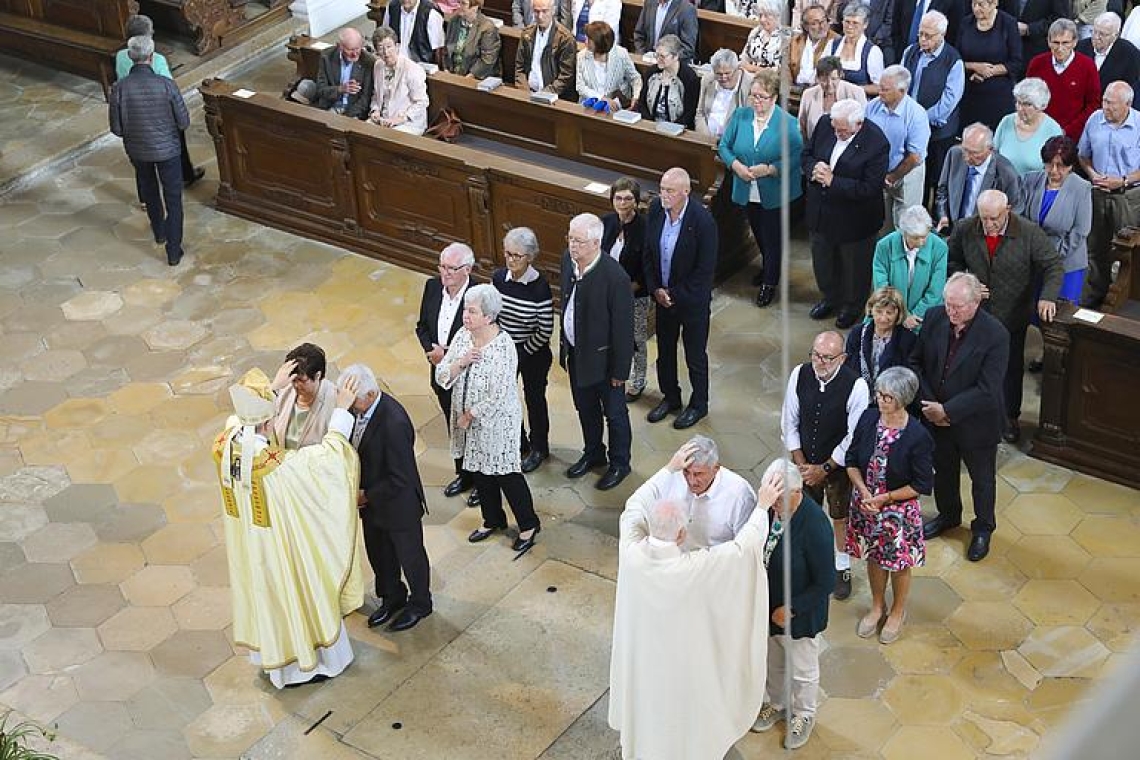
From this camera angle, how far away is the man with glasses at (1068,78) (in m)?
7.99

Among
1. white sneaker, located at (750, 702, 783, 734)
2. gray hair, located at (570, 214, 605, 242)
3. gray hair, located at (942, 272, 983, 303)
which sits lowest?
white sneaker, located at (750, 702, 783, 734)

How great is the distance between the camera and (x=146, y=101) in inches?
360

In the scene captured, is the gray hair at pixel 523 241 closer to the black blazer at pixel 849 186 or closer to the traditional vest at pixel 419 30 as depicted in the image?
the black blazer at pixel 849 186

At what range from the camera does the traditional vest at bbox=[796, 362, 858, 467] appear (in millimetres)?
5879

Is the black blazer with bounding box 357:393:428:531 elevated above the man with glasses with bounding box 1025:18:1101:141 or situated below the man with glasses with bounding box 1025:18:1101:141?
below

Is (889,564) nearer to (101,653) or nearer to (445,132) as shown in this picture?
(101,653)

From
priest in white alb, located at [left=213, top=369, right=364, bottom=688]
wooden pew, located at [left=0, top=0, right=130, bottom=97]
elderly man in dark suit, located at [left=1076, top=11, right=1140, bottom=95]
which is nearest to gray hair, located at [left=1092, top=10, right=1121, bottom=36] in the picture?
elderly man in dark suit, located at [left=1076, top=11, right=1140, bottom=95]

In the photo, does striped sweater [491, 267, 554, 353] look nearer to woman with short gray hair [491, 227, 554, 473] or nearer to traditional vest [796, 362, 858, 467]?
woman with short gray hair [491, 227, 554, 473]

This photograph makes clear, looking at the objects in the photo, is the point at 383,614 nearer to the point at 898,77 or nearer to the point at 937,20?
the point at 898,77

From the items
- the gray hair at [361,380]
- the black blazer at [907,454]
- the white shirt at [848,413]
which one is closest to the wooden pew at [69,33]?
the gray hair at [361,380]

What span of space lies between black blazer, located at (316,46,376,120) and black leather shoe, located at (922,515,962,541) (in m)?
4.93

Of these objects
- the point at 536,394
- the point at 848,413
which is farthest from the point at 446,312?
the point at 848,413

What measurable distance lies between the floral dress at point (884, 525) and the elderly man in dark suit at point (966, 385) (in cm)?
70

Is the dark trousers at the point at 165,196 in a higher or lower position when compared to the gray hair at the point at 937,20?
lower
